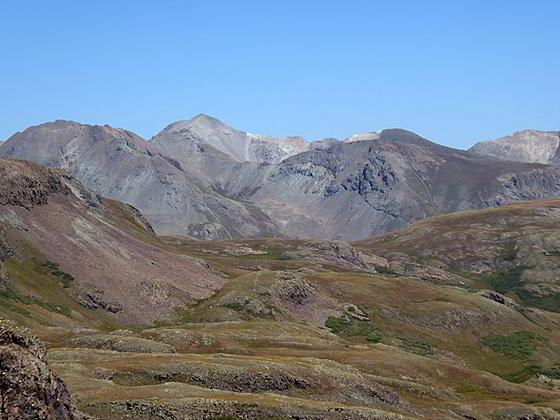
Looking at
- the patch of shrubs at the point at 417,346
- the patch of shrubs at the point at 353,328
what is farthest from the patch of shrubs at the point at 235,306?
the patch of shrubs at the point at 417,346

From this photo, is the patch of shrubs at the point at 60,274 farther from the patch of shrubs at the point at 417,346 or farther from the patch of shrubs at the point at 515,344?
the patch of shrubs at the point at 515,344

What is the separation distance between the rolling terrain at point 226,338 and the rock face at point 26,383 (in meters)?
0.25

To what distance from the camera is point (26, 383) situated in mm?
39219

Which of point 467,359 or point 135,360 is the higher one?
point 135,360

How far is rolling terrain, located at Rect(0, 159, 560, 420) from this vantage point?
6194cm

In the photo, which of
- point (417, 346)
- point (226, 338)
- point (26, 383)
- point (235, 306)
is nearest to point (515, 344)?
point (417, 346)

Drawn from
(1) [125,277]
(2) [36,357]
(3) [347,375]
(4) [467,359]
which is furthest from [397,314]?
(2) [36,357]

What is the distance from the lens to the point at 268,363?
247ft

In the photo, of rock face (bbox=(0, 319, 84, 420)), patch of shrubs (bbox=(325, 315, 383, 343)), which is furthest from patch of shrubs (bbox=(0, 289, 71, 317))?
rock face (bbox=(0, 319, 84, 420))

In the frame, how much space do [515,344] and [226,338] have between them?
102 meters

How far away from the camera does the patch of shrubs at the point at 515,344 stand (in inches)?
6811

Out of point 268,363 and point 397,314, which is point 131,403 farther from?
point 397,314

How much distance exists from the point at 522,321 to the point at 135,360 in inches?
5988

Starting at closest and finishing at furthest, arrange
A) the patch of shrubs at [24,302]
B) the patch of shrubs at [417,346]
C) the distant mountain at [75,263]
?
the patch of shrubs at [24,302] < the distant mountain at [75,263] < the patch of shrubs at [417,346]
